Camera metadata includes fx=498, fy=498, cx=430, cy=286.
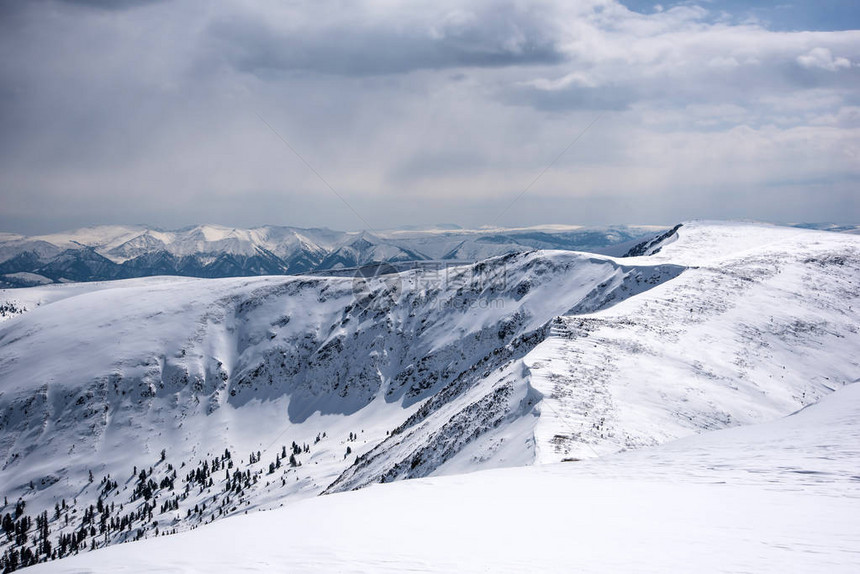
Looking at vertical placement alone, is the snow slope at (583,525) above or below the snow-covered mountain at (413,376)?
above

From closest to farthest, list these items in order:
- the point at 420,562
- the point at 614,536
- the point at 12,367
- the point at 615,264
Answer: the point at 420,562
the point at 614,536
the point at 615,264
the point at 12,367

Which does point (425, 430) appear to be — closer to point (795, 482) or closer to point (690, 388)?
point (690, 388)

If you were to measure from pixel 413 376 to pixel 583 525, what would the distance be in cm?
14298

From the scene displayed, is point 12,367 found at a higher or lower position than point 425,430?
lower

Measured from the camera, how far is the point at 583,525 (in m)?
14.0

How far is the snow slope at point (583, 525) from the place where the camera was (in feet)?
37.6

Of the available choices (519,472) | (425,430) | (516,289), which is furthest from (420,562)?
(516,289)

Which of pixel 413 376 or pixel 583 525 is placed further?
pixel 413 376

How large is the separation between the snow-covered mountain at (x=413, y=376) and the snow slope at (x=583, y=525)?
964cm

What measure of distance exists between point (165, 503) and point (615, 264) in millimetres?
131922

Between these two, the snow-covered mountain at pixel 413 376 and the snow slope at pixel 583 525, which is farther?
the snow-covered mountain at pixel 413 376

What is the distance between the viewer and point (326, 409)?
167625mm

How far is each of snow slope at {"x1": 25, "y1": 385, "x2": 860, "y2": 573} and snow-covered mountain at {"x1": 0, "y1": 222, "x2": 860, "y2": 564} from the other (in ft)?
31.6

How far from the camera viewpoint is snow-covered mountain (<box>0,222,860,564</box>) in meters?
40.2
